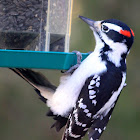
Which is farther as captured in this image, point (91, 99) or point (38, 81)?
point (38, 81)

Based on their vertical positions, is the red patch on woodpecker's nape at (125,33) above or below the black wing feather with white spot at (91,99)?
above

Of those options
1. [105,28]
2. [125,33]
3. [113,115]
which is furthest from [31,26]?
[113,115]

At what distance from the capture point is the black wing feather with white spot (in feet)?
17.3

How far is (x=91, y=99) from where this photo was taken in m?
5.28

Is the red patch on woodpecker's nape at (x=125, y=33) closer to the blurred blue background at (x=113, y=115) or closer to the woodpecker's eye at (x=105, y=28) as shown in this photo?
the woodpecker's eye at (x=105, y=28)

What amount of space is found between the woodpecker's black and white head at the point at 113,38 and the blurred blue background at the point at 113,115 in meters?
2.81

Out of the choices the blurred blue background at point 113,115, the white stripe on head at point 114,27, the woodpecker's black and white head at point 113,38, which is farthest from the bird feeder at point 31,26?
the blurred blue background at point 113,115

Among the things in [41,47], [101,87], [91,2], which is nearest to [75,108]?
[101,87]

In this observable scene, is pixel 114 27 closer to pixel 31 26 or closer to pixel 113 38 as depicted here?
pixel 113 38

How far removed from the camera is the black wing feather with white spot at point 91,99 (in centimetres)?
527

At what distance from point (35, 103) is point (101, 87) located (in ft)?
10.3

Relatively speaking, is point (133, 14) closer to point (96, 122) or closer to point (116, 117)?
point (116, 117)

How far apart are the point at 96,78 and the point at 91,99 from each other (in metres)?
0.19

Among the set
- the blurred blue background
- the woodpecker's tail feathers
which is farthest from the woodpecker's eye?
the blurred blue background
